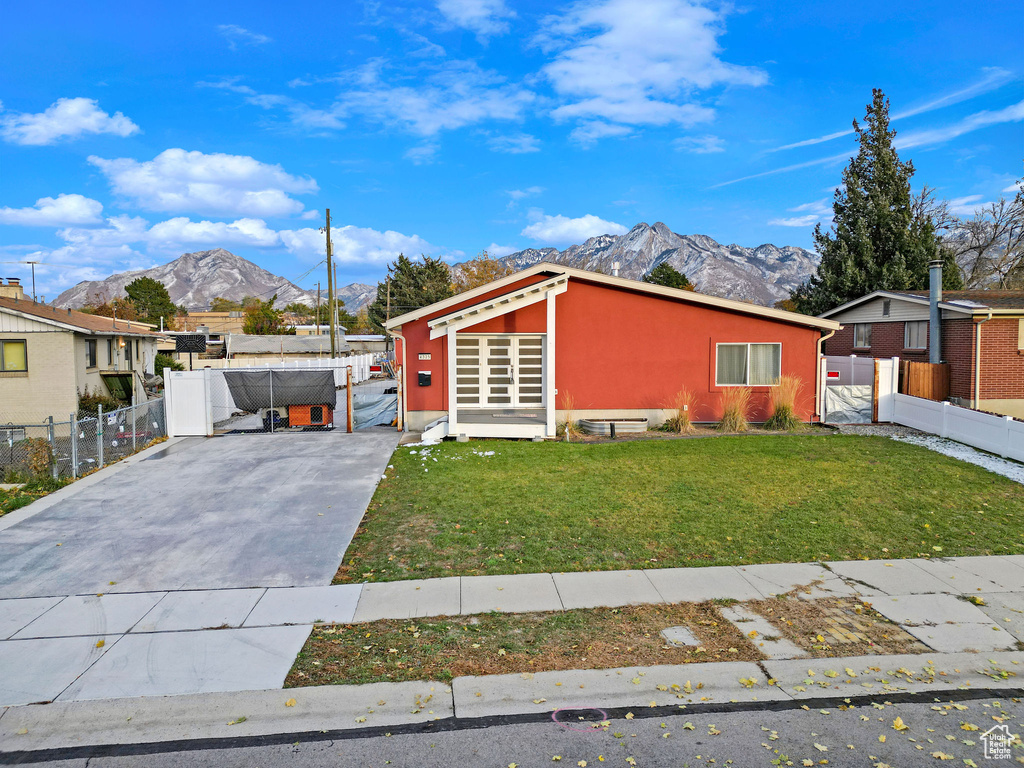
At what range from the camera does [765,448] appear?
13586 mm

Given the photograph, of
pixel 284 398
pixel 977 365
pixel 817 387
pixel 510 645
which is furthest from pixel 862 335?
pixel 510 645

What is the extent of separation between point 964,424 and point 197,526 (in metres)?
15.3

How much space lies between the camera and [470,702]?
15.3ft

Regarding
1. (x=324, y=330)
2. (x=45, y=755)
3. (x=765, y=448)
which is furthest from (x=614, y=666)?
(x=324, y=330)

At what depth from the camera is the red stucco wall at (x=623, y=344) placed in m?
16.4

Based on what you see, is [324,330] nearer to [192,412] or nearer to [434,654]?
[192,412]

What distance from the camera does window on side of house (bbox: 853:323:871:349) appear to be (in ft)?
75.1

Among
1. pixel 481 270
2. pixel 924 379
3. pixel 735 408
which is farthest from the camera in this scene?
pixel 481 270

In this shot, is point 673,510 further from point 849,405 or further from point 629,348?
point 849,405

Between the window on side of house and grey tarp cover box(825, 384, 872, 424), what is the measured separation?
281 inches

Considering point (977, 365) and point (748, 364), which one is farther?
point (977, 365)

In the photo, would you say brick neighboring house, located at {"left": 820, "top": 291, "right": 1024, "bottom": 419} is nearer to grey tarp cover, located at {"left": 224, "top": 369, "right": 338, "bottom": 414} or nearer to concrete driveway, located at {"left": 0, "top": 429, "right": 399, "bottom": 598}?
concrete driveway, located at {"left": 0, "top": 429, "right": 399, "bottom": 598}

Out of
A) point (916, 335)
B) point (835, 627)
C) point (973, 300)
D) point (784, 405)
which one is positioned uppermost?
point (973, 300)

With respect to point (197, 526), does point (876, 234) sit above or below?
above
